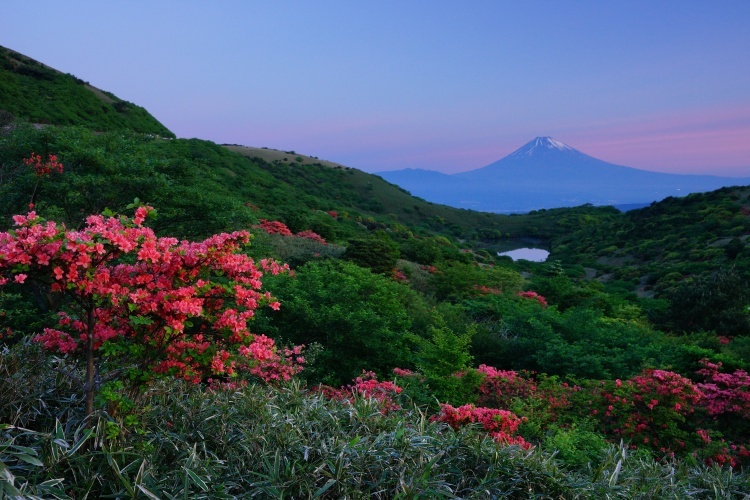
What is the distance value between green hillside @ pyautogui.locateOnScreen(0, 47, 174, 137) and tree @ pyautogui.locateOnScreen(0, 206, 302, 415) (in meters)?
44.9

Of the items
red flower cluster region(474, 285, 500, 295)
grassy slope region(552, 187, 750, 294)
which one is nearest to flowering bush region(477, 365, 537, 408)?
red flower cluster region(474, 285, 500, 295)

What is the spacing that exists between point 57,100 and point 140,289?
57463 millimetres

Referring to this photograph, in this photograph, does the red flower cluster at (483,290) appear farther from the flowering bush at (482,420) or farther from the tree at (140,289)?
the tree at (140,289)

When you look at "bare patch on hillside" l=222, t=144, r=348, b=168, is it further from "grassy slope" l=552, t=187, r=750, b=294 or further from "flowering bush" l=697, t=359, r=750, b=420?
"flowering bush" l=697, t=359, r=750, b=420

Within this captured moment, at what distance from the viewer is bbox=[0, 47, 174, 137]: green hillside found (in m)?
45.8

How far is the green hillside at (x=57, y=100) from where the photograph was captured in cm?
4578

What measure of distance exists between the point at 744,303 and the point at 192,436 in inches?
865

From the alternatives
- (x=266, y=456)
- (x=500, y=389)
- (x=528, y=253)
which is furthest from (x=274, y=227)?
(x=528, y=253)

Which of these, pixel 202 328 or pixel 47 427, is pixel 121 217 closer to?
pixel 202 328

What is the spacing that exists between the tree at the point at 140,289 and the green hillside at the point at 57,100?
4489 centimetres

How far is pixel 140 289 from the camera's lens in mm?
4633

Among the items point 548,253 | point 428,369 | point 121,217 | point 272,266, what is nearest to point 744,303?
point 428,369

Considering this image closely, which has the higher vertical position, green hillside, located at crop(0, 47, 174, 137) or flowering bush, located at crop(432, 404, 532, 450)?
green hillside, located at crop(0, 47, 174, 137)

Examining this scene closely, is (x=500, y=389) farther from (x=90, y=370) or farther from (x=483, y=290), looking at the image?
(x=483, y=290)
